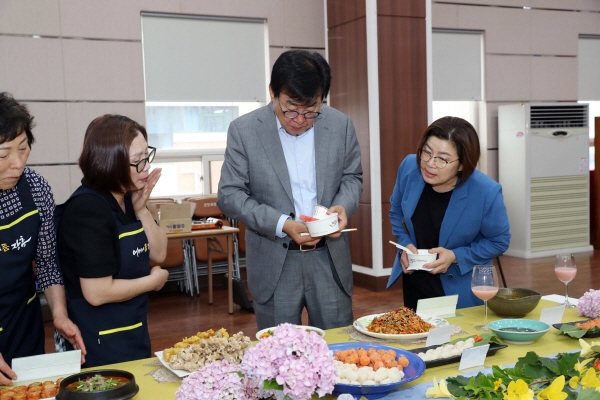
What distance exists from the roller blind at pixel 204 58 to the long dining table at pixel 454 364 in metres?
4.55

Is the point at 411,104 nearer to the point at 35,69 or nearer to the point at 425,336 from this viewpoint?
the point at 35,69

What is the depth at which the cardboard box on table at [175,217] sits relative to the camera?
5.14 meters

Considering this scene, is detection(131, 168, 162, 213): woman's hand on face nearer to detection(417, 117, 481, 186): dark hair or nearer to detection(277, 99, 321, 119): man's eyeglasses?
detection(277, 99, 321, 119): man's eyeglasses

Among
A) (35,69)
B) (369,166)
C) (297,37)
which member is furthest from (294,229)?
(297,37)

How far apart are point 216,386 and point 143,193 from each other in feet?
3.32

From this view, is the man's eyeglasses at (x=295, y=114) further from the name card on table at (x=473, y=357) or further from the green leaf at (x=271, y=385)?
the green leaf at (x=271, y=385)

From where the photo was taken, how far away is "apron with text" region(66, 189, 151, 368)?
1.89 metres

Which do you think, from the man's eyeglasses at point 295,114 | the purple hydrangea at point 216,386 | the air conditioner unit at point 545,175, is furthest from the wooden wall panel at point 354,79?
the purple hydrangea at point 216,386

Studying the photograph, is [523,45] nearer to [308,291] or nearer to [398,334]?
[308,291]

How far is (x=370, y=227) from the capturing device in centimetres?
607

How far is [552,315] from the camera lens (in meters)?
2.03

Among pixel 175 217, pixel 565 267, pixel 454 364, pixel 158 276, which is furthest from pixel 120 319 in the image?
pixel 175 217

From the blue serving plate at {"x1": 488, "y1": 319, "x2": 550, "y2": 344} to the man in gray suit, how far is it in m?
0.67

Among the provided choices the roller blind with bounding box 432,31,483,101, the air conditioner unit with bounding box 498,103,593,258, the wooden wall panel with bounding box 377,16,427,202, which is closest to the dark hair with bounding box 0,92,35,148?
the wooden wall panel with bounding box 377,16,427,202
